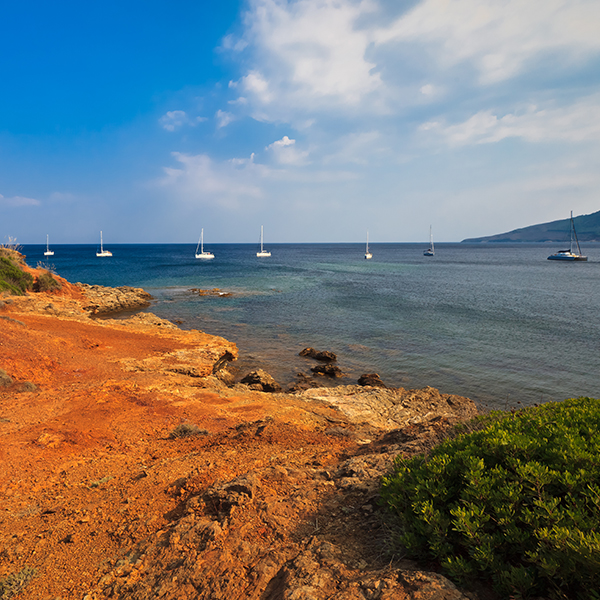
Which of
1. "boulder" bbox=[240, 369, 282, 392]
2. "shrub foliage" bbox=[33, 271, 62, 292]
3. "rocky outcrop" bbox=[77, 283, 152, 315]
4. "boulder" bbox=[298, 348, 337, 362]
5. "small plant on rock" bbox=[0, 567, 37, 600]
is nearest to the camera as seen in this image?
"small plant on rock" bbox=[0, 567, 37, 600]

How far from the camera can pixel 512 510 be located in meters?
3.27

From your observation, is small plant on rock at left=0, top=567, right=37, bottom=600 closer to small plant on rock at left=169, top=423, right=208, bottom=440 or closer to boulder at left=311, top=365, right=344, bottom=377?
small plant on rock at left=169, top=423, right=208, bottom=440

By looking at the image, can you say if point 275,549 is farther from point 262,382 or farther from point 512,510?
point 262,382

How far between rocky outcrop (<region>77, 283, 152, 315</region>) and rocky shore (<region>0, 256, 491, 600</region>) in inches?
786

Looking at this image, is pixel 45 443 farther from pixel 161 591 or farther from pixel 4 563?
pixel 161 591

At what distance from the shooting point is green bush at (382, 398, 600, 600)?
9.20 feet

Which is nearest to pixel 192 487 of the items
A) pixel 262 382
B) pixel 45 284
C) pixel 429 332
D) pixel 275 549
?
pixel 275 549

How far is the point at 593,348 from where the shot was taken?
21.4 m

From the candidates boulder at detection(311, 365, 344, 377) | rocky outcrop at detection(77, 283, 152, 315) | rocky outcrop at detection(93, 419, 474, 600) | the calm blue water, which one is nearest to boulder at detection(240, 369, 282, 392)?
the calm blue water

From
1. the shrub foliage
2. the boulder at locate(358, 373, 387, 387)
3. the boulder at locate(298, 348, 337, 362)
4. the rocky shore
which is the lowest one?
the boulder at locate(358, 373, 387, 387)

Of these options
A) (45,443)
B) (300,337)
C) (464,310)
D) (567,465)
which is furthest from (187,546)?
(464,310)

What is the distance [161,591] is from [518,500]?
139 inches

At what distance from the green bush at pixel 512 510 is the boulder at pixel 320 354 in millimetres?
14599

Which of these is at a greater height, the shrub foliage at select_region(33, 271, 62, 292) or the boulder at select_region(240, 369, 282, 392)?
the shrub foliage at select_region(33, 271, 62, 292)
